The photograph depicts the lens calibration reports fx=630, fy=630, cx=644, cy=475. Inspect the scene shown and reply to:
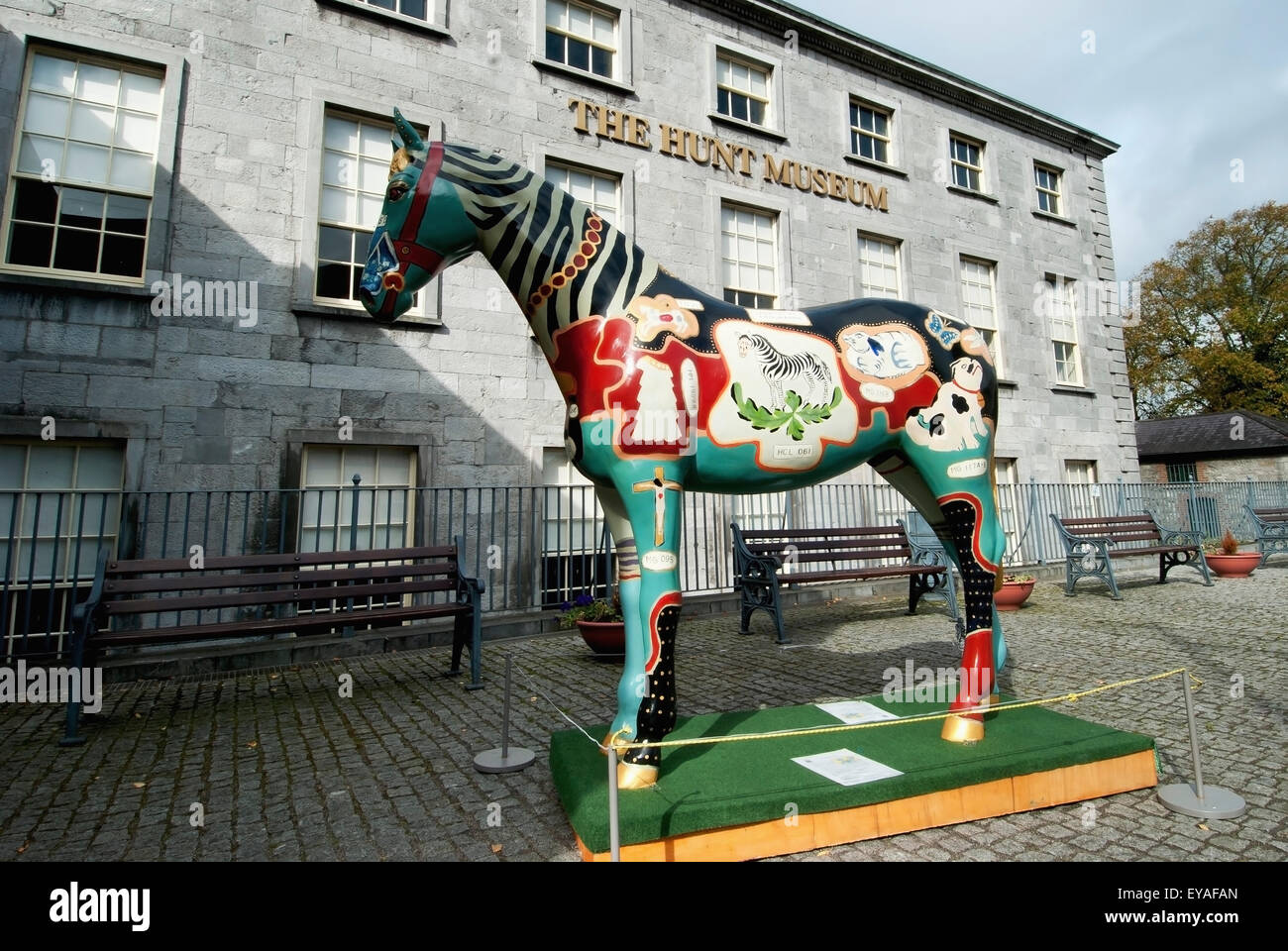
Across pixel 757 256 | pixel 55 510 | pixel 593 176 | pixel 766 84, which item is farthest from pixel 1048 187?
pixel 55 510

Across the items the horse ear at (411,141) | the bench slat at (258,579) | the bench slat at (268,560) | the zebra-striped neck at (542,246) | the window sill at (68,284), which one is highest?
the window sill at (68,284)

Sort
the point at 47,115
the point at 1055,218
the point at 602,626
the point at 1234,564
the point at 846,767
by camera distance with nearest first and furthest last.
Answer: the point at 846,767 → the point at 602,626 → the point at 47,115 → the point at 1234,564 → the point at 1055,218

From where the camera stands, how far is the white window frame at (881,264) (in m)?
12.5

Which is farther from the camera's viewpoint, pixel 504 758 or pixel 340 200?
pixel 340 200

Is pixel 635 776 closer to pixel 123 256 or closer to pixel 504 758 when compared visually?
pixel 504 758

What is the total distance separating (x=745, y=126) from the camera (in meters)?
11.4

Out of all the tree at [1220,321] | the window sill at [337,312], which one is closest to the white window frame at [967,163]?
the window sill at [337,312]

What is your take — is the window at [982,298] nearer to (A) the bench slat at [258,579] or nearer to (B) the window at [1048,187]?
(B) the window at [1048,187]

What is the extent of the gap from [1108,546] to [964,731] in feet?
29.1

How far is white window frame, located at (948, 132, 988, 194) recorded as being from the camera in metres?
14.0

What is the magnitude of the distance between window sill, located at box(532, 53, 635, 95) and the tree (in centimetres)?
3095

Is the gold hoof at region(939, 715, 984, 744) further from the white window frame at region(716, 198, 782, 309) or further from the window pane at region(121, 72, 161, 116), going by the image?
the window pane at region(121, 72, 161, 116)

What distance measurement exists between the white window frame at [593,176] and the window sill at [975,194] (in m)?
8.03

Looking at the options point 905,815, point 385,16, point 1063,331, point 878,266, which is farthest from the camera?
point 1063,331
